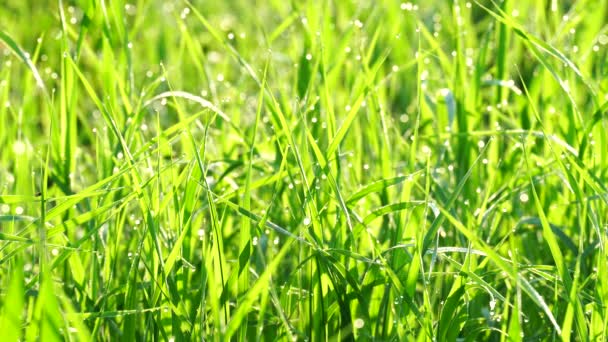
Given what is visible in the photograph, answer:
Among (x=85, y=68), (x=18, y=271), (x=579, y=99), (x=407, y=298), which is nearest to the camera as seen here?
(x=18, y=271)

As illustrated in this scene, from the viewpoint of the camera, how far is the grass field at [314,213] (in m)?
1.07

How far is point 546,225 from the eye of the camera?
41.7 inches

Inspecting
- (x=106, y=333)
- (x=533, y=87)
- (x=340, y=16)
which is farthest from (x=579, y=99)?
(x=106, y=333)

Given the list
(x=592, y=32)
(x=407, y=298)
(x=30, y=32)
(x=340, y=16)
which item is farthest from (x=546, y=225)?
(x=30, y=32)

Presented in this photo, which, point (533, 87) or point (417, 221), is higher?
point (533, 87)

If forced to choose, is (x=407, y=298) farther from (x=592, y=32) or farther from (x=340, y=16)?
(x=340, y=16)

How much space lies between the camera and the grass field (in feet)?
3.51

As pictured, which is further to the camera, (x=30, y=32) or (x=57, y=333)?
(x=30, y=32)

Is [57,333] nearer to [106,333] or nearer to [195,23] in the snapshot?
[106,333]

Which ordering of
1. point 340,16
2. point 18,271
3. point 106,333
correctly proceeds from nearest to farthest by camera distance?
point 18,271 < point 106,333 < point 340,16

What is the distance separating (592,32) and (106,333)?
1.26 m

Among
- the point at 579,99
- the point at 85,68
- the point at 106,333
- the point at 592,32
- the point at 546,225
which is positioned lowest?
the point at 106,333

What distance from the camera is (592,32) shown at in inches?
74.9

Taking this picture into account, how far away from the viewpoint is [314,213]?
113 cm
